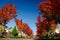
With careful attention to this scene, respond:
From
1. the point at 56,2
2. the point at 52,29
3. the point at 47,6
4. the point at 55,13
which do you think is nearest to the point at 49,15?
the point at 47,6

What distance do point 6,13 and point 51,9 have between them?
2127 centimetres

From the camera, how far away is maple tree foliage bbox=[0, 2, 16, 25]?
124 ft

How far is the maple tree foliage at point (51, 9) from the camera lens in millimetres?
16828

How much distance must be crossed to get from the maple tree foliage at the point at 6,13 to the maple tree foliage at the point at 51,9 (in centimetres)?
1645

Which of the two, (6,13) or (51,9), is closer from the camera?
(51,9)

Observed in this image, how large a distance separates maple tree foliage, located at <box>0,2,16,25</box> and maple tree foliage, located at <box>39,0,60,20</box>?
54.0 feet

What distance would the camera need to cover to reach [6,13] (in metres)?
38.1

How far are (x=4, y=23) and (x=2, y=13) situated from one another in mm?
2376

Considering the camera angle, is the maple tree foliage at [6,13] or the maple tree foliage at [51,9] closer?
the maple tree foliage at [51,9]

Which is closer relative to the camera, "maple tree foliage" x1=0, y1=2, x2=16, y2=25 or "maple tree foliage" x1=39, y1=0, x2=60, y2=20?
"maple tree foliage" x1=39, y1=0, x2=60, y2=20

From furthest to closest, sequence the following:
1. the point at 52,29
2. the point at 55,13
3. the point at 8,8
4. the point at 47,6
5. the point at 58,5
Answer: the point at 8,8 < the point at 52,29 < the point at 47,6 < the point at 55,13 < the point at 58,5

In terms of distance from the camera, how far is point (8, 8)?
1542 inches

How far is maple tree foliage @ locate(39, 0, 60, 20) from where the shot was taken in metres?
16.8

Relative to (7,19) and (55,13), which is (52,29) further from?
(55,13)
